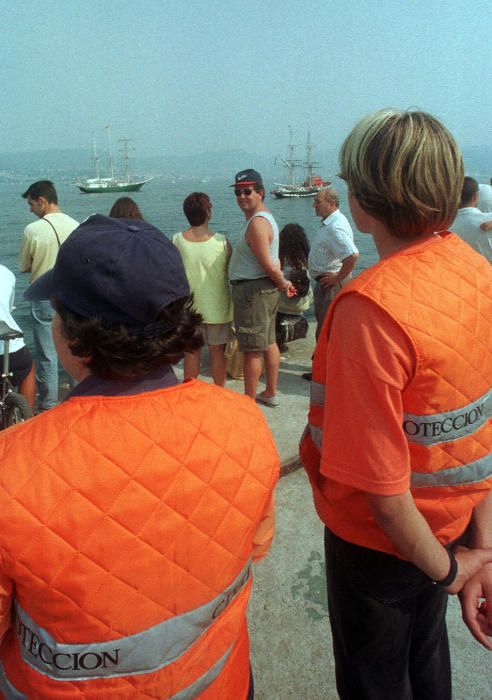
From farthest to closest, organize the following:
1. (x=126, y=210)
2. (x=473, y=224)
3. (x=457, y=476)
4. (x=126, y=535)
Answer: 1. (x=473, y=224)
2. (x=126, y=210)
3. (x=457, y=476)
4. (x=126, y=535)

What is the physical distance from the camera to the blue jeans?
500 centimetres

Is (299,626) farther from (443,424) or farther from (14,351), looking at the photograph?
(14,351)

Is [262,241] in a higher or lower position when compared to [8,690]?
higher

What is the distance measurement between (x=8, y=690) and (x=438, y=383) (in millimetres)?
1178

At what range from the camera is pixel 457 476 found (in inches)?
53.9

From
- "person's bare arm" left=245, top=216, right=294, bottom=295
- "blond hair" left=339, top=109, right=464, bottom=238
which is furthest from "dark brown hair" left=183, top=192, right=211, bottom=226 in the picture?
"blond hair" left=339, top=109, right=464, bottom=238

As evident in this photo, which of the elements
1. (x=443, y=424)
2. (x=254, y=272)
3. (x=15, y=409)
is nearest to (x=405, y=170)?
(x=443, y=424)

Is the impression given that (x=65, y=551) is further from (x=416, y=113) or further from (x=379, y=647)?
(x=416, y=113)

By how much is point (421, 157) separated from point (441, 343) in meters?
0.43

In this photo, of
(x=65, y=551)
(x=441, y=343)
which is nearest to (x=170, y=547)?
(x=65, y=551)

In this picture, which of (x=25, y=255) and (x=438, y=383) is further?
(x=25, y=255)

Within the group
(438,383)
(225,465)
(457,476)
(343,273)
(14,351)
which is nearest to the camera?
(225,465)

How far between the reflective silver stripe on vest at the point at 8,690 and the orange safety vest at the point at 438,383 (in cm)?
84

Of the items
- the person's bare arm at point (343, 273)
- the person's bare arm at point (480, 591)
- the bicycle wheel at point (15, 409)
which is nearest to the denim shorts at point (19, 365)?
the bicycle wheel at point (15, 409)
